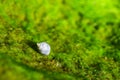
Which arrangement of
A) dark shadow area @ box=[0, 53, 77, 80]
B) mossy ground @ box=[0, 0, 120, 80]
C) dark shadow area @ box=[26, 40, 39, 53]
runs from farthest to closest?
dark shadow area @ box=[26, 40, 39, 53] < mossy ground @ box=[0, 0, 120, 80] < dark shadow area @ box=[0, 53, 77, 80]

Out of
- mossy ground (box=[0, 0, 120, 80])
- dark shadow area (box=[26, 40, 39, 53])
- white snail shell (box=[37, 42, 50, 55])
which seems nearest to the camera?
mossy ground (box=[0, 0, 120, 80])

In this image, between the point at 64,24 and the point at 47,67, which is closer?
the point at 47,67

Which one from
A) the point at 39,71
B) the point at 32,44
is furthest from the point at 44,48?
the point at 39,71

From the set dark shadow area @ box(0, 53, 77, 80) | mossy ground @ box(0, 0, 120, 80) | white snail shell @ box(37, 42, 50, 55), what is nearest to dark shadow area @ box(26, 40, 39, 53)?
mossy ground @ box(0, 0, 120, 80)

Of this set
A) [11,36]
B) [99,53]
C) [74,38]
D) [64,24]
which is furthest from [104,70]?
[11,36]

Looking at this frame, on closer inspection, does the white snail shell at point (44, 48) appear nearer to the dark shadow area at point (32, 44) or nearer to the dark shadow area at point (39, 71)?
the dark shadow area at point (32, 44)

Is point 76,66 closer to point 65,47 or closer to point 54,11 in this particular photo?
point 65,47

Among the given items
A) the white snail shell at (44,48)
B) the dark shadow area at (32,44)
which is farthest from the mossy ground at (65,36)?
the white snail shell at (44,48)

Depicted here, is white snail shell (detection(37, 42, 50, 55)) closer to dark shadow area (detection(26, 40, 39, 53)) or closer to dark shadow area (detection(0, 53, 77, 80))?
dark shadow area (detection(26, 40, 39, 53))
